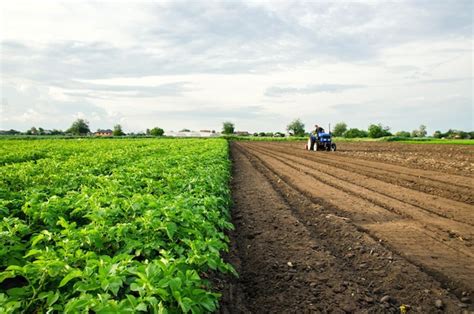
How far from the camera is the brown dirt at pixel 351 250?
4.52 metres

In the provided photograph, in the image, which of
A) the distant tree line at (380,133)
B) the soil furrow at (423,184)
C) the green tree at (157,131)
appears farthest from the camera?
the green tree at (157,131)

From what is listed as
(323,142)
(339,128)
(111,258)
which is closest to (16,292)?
(111,258)

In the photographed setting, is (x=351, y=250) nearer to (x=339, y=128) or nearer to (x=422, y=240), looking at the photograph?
(x=422, y=240)

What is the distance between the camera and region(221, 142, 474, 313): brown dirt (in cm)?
452

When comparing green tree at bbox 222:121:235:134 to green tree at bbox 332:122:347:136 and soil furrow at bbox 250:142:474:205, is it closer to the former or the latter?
green tree at bbox 332:122:347:136

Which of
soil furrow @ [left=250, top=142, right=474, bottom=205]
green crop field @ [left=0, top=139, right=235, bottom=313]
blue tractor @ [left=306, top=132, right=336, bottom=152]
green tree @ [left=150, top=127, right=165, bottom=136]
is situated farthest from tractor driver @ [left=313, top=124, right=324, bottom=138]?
green tree @ [left=150, top=127, right=165, bottom=136]

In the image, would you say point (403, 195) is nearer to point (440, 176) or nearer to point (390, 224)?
point (390, 224)

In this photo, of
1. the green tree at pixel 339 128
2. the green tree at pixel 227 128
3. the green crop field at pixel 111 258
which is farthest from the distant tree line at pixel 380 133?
the green crop field at pixel 111 258

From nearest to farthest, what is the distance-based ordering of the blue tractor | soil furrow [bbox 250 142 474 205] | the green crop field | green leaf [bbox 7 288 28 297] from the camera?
the green crop field < green leaf [bbox 7 288 28 297] < soil furrow [bbox 250 142 474 205] < the blue tractor

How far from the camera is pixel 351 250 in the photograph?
6141mm

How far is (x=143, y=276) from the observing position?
7.80 ft

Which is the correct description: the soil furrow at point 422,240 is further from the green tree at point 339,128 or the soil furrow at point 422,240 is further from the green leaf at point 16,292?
the green tree at point 339,128

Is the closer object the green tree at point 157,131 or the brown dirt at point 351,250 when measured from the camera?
the brown dirt at point 351,250

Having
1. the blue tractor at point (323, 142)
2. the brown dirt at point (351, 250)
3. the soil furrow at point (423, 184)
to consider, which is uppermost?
the blue tractor at point (323, 142)
